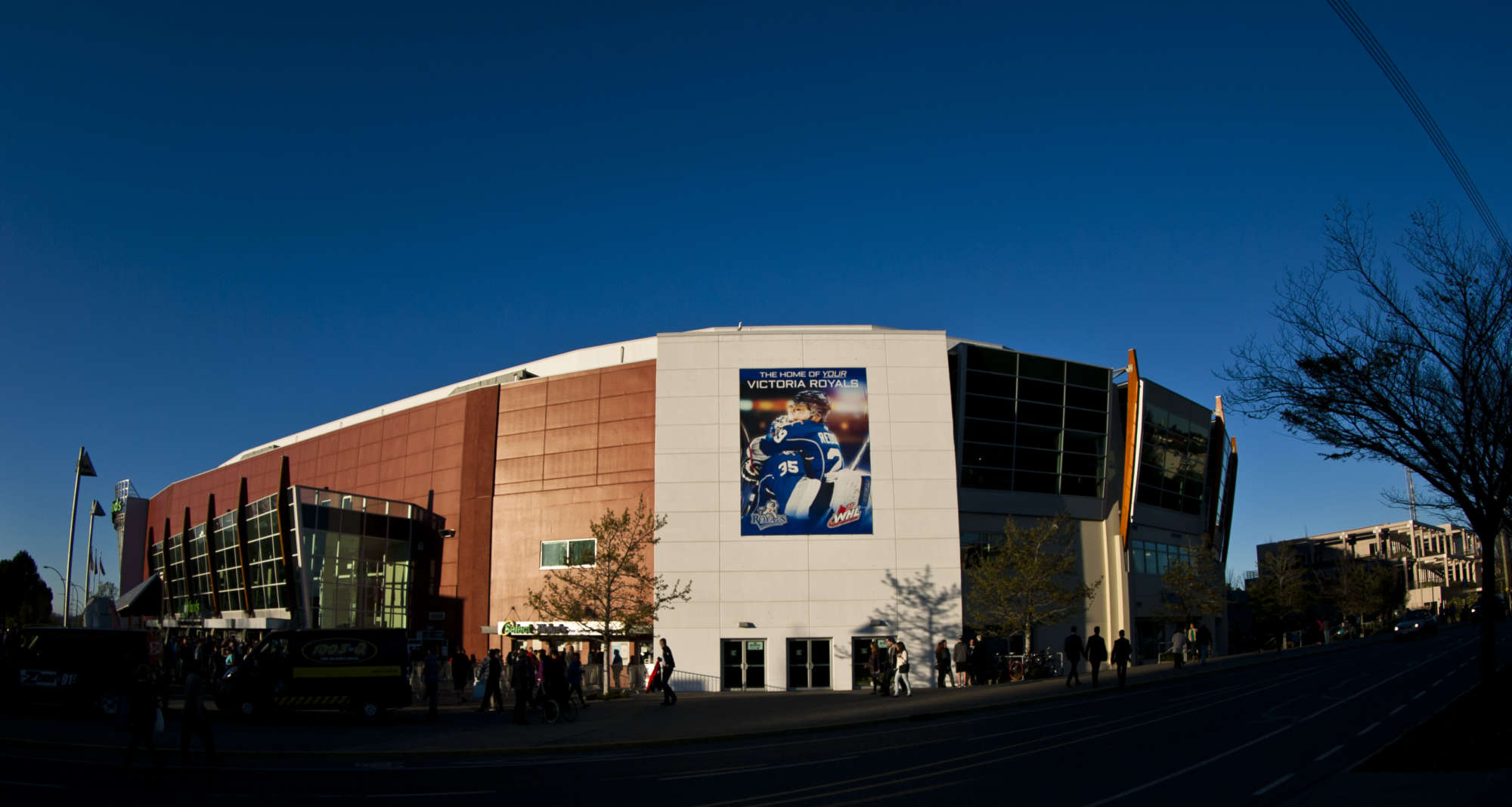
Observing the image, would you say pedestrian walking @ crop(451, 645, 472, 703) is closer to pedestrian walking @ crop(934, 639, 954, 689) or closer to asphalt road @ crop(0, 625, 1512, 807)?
asphalt road @ crop(0, 625, 1512, 807)

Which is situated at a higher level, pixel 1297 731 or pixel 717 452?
pixel 717 452

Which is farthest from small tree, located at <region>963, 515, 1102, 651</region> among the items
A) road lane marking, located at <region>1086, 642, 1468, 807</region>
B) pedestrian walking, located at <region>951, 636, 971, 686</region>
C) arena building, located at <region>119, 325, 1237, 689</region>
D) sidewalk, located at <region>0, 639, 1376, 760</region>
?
road lane marking, located at <region>1086, 642, 1468, 807</region>

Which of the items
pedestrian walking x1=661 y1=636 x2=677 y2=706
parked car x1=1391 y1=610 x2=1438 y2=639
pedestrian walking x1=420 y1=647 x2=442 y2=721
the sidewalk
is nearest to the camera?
the sidewalk

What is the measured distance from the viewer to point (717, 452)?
40.5 meters

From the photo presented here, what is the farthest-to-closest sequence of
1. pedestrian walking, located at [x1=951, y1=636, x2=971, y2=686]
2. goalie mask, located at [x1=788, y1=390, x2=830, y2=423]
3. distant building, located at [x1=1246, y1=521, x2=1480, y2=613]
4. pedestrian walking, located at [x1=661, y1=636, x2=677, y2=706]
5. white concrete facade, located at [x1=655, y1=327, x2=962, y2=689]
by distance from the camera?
1. distant building, located at [x1=1246, y1=521, x2=1480, y2=613]
2. goalie mask, located at [x1=788, y1=390, x2=830, y2=423]
3. white concrete facade, located at [x1=655, y1=327, x2=962, y2=689]
4. pedestrian walking, located at [x1=951, y1=636, x2=971, y2=686]
5. pedestrian walking, located at [x1=661, y1=636, x2=677, y2=706]

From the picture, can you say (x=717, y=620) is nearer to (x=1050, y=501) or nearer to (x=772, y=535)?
(x=772, y=535)

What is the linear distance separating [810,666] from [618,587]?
8.45 m

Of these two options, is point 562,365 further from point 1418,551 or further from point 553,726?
point 1418,551

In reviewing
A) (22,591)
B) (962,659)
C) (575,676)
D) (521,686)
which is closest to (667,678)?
(575,676)

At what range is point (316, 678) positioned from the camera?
2591cm

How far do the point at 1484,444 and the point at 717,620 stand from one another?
2718 centimetres

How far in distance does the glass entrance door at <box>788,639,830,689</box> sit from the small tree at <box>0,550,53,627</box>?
311 ft

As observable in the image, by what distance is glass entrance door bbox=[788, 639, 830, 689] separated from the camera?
128 ft

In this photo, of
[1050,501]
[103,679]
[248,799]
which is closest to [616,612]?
[103,679]
